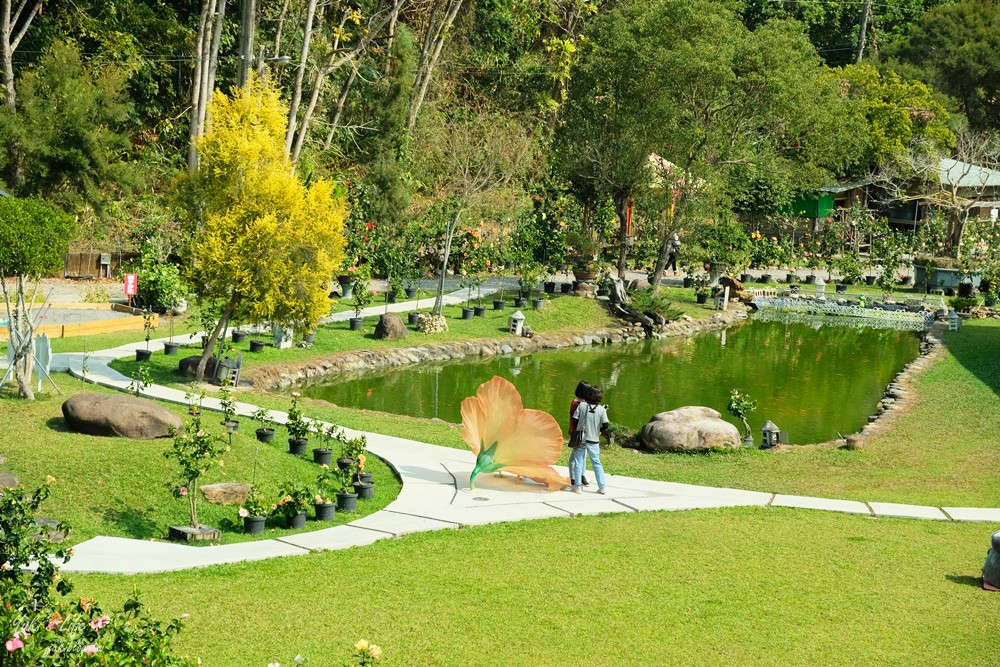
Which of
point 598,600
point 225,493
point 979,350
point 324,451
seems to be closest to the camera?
point 598,600

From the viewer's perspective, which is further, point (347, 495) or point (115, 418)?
point (115, 418)

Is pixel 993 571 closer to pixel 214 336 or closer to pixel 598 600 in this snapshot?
pixel 598 600

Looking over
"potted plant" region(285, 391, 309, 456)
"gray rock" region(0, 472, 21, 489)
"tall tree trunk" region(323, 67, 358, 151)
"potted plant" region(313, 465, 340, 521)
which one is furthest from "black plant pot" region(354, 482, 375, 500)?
"tall tree trunk" region(323, 67, 358, 151)

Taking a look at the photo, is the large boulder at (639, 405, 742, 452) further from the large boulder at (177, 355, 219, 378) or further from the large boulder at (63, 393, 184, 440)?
the large boulder at (177, 355, 219, 378)

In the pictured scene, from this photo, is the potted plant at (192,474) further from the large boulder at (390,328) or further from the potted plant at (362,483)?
the large boulder at (390,328)

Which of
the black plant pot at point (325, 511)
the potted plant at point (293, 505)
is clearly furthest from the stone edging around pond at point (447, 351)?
the potted plant at point (293, 505)

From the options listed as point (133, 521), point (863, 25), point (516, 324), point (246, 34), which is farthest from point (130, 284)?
point (863, 25)

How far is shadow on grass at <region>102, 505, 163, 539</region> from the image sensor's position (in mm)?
12273

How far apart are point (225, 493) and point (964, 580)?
8032mm

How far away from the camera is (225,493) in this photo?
13602 millimetres

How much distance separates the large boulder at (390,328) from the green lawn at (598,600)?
1597cm

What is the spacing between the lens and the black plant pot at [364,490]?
47.0 ft

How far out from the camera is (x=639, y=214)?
40.4 meters

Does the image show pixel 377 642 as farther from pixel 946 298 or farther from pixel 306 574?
pixel 946 298
